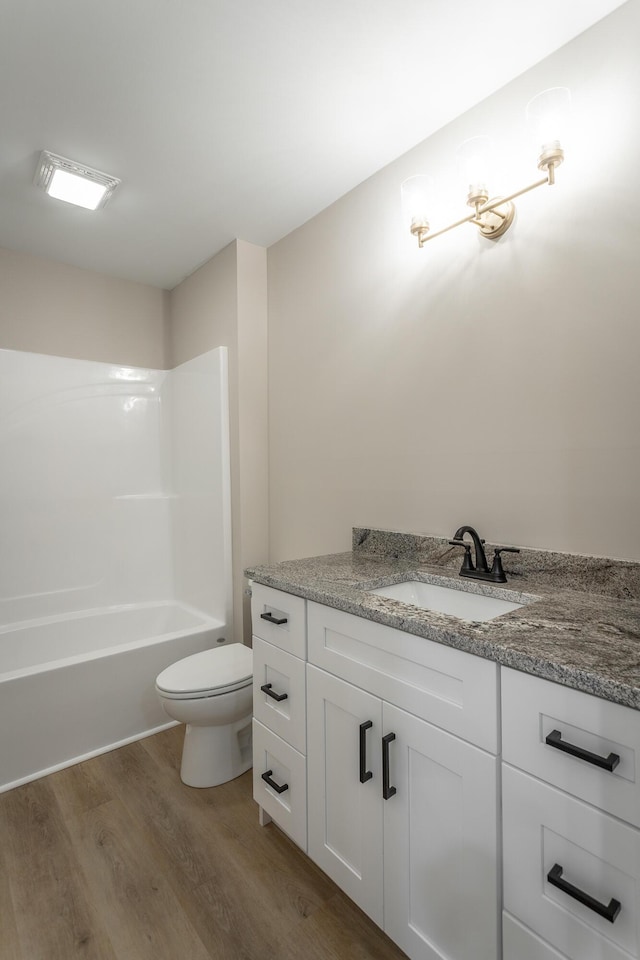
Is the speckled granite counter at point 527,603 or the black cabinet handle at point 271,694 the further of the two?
the black cabinet handle at point 271,694

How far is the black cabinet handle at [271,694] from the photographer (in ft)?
4.99

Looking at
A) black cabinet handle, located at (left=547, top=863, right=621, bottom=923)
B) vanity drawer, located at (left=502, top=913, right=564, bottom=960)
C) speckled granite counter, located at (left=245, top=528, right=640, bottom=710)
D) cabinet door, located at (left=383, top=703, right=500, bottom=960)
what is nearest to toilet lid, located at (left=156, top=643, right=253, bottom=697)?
speckled granite counter, located at (left=245, top=528, right=640, bottom=710)

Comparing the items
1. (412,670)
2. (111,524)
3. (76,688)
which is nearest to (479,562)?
(412,670)

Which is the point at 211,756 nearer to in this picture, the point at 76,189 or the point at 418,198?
the point at 418,198

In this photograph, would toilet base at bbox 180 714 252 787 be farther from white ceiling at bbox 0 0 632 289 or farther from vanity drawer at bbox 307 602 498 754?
white ceiling at bbox 0 0 632 289

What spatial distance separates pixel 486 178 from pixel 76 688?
2527mm

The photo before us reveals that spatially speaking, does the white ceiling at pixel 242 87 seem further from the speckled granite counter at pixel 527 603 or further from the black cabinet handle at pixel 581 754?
the black cabinet handle at pixel 581 754

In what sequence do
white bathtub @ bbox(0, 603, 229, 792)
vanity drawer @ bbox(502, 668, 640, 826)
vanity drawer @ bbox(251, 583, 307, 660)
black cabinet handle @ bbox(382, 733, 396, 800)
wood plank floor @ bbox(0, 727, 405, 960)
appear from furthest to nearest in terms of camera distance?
white bathtub @ bbox(0, 603, 229, 792)
vanity drawer @ bbox(251, 583, 307, 660)
wood plank floor @ bbox(0, 727, 405, 960)
black cabinet handle @ bbox(382, 733, 396, 800)
vanity drawer @ bbox(502, 668, 640, 826)

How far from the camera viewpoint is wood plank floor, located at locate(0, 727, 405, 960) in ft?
4.28

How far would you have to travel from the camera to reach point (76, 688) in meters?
2.16

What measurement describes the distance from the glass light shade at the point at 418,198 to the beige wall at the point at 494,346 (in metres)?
0.11

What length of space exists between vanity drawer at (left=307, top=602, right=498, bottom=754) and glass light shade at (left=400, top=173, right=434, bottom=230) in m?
1.32

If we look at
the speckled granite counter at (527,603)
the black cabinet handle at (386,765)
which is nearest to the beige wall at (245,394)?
the speckled granite counter at (527,603)

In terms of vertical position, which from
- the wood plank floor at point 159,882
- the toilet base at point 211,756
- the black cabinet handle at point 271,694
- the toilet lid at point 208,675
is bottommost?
the wood plank floor at point 159,882
